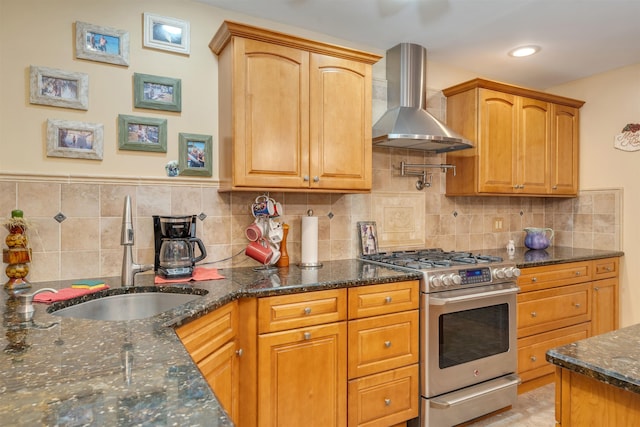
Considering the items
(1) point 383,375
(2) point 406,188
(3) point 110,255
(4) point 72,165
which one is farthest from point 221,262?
(2) point 406,188

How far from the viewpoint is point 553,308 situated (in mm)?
2807

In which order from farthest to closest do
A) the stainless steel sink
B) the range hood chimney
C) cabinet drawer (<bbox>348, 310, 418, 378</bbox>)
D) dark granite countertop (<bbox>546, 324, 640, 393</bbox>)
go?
the range hood chimney
cabinet drawer (<bbox>348, 310, 418, 378</bbox>)
the stainless steel sink
dark granite countertop (<bbox>546, 324, 640, 393</bbox>)

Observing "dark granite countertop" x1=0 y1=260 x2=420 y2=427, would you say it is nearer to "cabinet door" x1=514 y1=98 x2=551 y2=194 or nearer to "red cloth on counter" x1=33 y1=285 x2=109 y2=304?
"red cloth on counter" x1=33 y1=285 x2=109 y2=304

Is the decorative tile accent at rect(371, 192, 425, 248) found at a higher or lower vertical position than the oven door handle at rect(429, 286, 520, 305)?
higher

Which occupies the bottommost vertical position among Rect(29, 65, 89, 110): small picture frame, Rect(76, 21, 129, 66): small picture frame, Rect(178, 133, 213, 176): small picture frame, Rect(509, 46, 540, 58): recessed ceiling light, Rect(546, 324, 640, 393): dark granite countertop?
Rect(546, 324, 640, 393): dark granite countertop

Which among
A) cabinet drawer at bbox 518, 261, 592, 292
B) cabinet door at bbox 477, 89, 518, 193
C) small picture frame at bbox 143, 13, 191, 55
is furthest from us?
cabinet door at bbox 477, 89, 518, 193

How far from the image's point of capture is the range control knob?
2.15 metres

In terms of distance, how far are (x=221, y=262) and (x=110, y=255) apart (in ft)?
1.96

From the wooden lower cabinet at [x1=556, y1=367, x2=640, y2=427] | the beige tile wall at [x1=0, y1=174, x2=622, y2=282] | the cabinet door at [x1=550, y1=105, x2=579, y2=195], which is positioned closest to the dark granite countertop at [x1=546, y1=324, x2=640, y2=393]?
the wooden lower cabinet at [x1=556, y1=367, x2=640, y2=427]

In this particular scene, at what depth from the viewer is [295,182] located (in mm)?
2188

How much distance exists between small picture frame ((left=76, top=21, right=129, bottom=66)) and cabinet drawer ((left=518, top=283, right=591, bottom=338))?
2.92 metres

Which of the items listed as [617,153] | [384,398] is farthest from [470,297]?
[617,153]

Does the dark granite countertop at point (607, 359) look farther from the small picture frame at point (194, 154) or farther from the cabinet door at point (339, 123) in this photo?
the small picture frame at point (194, 154)

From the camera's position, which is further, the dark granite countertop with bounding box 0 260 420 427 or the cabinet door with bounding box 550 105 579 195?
the cabinet door with bounding box 550 105 579 195
